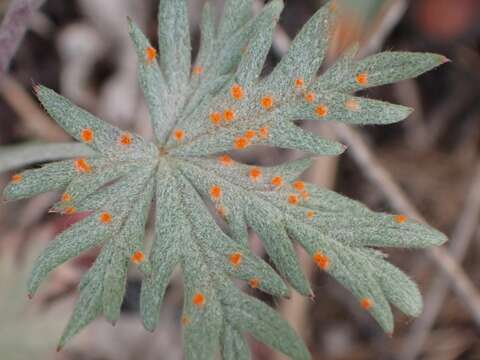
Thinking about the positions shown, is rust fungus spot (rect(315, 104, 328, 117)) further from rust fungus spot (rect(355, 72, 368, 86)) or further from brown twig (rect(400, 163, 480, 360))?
brown twig (rect(400, 163, 480, 360))

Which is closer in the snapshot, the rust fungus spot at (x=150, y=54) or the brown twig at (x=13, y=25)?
the rust fungus spot at (x=150, y=54)

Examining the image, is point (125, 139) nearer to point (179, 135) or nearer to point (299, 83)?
point (179, 135)

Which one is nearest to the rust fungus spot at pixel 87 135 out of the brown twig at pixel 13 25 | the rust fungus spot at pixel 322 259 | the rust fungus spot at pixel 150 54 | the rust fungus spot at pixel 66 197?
the rust fungus spot at pixel 66 197

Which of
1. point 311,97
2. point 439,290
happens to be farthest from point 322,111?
point 439,290

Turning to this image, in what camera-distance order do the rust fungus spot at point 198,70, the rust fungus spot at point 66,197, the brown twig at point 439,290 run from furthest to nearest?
the brown twig at point 439,290
the rust fungus spot at point 198,70
the rust fungus spot at point 66,197

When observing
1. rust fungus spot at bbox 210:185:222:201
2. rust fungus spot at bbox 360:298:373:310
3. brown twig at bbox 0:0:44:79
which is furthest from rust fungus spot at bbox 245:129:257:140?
brown twig at bbox 0:0:44:79

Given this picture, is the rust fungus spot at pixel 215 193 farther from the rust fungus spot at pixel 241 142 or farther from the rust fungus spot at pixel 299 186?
the rust fungus spot at pixel 299 186
